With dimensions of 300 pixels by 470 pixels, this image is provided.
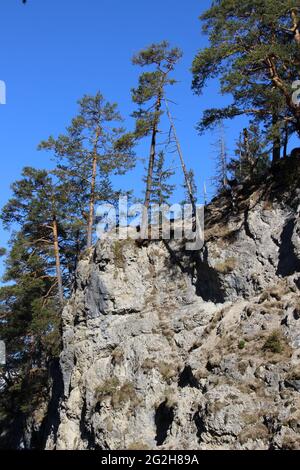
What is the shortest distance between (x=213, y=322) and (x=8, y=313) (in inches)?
670

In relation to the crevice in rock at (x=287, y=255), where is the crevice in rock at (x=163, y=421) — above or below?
below

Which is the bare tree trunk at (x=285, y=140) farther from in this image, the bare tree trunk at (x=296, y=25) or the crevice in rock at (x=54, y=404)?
the crevice in rock at (x=54, y=404)

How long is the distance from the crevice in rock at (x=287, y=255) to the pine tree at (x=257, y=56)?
13.1 feet

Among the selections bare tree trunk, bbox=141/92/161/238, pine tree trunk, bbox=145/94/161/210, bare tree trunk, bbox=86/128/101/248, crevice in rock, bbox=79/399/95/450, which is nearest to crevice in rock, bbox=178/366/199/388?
crevice in rock, bbox=79/399/95/450

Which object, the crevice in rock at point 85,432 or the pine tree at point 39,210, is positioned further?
the pine tree at point 39,210

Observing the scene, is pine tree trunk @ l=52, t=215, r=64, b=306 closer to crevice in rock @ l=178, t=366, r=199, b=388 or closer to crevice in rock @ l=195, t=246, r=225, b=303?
crevice in rock @ l=195, t=246, r=225, b=303

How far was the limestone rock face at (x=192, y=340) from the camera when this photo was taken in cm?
1684

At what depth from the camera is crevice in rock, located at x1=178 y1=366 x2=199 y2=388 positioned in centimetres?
1933

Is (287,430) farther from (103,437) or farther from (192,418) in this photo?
(103,437)

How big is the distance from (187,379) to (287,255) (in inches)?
279

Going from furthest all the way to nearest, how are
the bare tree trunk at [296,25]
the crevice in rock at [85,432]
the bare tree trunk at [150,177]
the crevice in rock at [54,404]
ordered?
the bare tree trunk at [150,177] < the crevice in rock at [54,404] < the crevice in rock at [85,432] < the bare tree trunk at [296,25]

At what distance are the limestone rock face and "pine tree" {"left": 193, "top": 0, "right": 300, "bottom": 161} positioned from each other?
4235 mm

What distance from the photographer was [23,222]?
32.4 m

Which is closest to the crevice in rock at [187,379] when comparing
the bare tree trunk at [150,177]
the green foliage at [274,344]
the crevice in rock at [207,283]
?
the green foliage at [274,344]
